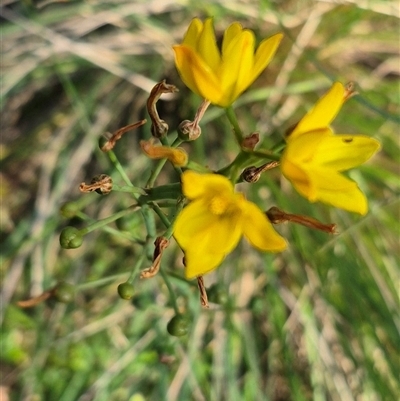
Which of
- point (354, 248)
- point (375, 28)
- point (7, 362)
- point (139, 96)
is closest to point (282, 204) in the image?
point (354, 248)

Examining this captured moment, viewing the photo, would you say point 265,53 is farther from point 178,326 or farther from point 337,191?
point 178,326

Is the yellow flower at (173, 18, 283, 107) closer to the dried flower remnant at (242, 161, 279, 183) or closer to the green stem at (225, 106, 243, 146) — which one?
the green stem at (225, 106, 243, 146)

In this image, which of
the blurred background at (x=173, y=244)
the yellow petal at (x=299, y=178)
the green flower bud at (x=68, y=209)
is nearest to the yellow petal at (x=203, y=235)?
the yellow petal at (x=299, y=178)

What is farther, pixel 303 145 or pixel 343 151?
pixel 343 151

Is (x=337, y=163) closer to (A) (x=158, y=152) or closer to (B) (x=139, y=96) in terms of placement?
(A) (x=158, y=152)

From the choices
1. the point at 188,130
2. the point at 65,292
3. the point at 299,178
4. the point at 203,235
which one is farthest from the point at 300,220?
the point at 65,292

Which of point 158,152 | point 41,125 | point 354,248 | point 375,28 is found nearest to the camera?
point 158,152
